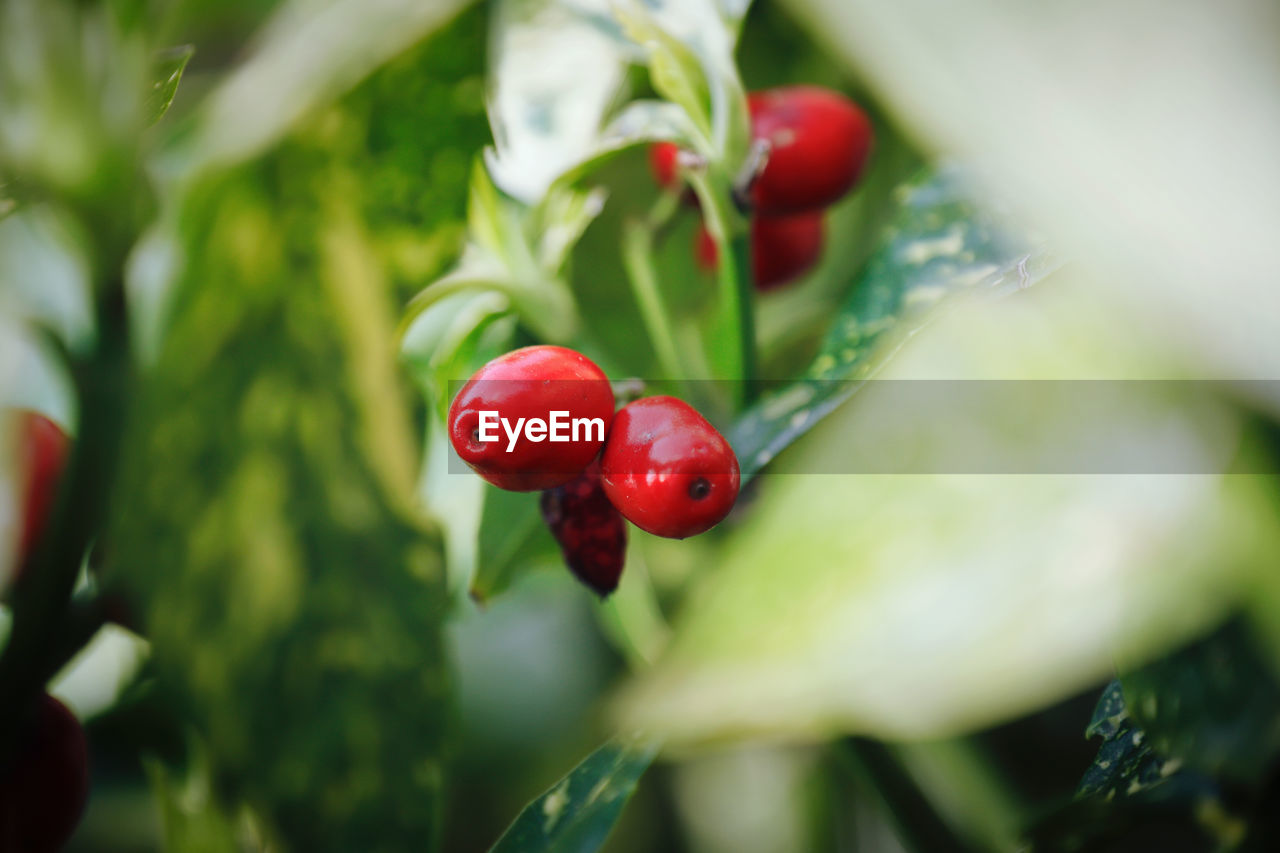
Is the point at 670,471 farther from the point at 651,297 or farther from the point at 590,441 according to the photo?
the point at 651,297

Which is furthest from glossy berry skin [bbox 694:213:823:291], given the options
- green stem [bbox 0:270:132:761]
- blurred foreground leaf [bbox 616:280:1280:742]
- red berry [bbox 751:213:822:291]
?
green stem [bbox 0:270:132:761]

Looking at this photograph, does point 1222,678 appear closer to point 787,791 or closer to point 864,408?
point 864,408

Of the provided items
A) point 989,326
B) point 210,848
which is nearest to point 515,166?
point 989,326

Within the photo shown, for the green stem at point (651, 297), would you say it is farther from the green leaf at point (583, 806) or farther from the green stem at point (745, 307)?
the green leaf at point (583, 806)

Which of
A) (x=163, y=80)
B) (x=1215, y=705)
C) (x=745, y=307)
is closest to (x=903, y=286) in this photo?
(x=745, y=307)

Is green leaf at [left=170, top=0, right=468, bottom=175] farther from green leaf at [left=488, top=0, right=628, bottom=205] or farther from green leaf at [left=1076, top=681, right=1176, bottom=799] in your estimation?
green leaf at [left=1076, top=681, right=1176, bottom=799]

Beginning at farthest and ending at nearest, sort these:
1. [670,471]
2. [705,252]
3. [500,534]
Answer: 1. [705,252]
2. [500,534]
3. [670,471]
